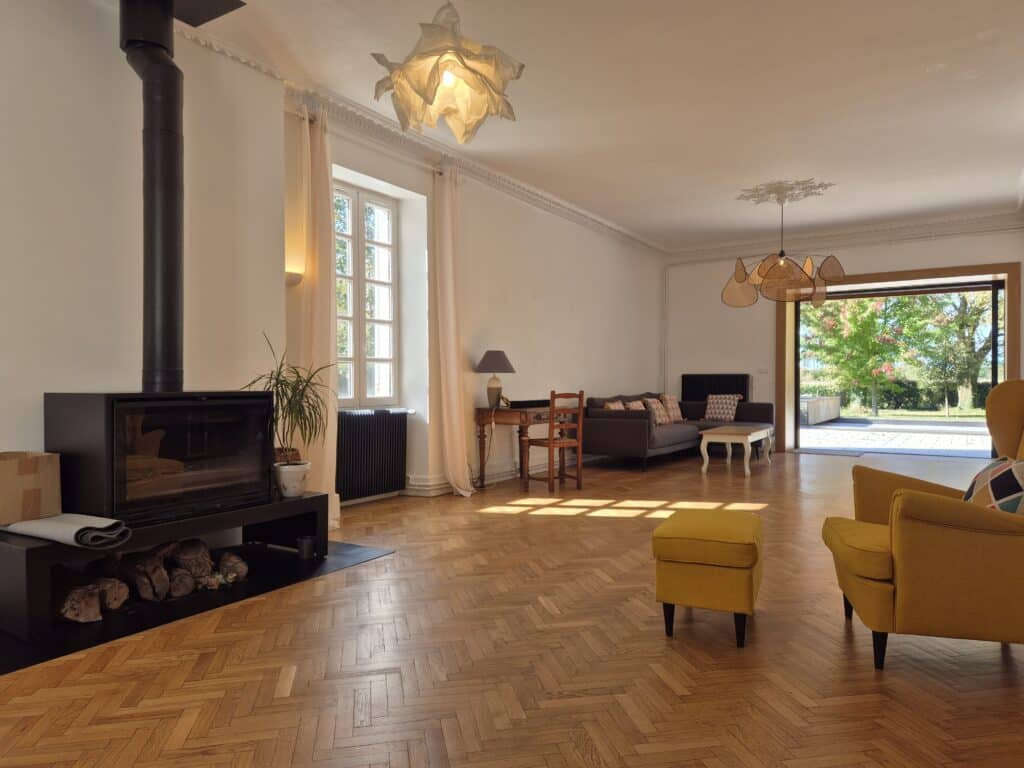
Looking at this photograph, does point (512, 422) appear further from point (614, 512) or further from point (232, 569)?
point (232, 569)

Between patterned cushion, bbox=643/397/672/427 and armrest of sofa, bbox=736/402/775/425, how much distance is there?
1.12 meters

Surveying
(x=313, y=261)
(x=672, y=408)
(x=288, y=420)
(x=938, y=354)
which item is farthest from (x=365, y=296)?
(x=938, y=354)

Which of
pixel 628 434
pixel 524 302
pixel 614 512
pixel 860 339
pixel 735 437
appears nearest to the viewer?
pixel 614 512

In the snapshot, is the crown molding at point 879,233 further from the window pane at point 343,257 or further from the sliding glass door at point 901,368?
the window pane at point 343,257

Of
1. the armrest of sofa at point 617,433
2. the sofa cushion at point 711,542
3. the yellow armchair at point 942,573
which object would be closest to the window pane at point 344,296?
the armrest of sofa at point 617,433

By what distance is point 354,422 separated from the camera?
18.5 feet

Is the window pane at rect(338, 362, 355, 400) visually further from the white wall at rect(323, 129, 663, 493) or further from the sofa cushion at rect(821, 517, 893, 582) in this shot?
the sofa cushion at rect(821, 517, 893, 582)

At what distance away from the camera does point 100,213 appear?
11.6ft

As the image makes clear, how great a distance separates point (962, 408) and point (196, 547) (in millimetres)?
12060

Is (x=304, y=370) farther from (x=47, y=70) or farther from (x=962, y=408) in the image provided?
(x=962, y=408)

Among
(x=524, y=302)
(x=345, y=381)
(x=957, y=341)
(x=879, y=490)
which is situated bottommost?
(x=879, y=490)

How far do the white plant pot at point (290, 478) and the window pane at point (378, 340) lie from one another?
2128 millimetres

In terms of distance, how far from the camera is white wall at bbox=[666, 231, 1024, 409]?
30.3 ft

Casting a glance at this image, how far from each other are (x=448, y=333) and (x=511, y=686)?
4.21 metres
